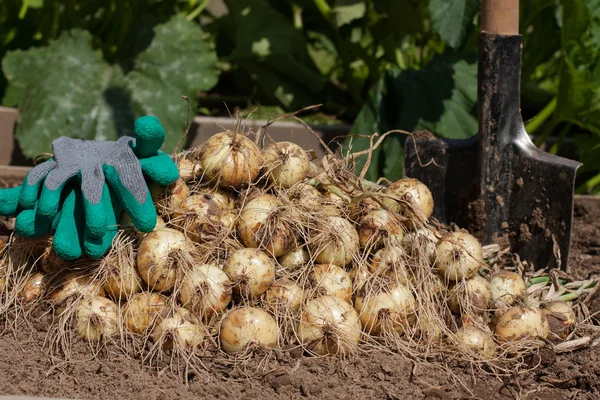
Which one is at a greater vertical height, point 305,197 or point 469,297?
point 305,197

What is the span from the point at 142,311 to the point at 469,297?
0.86m

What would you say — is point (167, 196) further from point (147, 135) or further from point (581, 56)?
point (581, 56)

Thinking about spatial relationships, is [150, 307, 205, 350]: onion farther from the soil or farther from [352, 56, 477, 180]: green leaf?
[352, 56, 477, 180]: green leaf

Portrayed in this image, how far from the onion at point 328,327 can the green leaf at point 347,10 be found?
2355mm

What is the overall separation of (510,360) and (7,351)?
1.27 metres

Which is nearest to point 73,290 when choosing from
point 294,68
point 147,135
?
point 147,135

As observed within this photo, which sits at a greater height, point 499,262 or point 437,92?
point 437,92

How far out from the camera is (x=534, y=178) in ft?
8.48

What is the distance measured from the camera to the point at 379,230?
204 cm

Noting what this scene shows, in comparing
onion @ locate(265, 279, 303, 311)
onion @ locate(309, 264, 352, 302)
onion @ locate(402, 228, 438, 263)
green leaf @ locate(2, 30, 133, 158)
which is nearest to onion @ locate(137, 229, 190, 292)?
onion @ locate(265, 279, 303, 311)

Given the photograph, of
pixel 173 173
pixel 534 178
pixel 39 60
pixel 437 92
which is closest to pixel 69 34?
pixel 39 60

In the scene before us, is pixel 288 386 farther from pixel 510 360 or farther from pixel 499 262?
pixel 499 262

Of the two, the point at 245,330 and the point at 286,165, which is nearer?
the point at 245,330

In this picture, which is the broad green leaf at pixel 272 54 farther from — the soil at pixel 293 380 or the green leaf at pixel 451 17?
the soil at pixel 293 380
